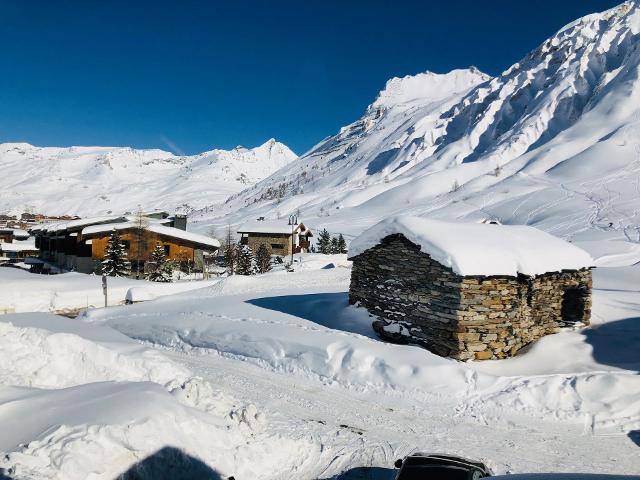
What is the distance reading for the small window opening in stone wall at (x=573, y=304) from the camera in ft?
49.8

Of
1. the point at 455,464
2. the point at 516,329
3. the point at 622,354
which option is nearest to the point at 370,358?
the point at 516,329

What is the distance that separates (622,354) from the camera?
12453mm

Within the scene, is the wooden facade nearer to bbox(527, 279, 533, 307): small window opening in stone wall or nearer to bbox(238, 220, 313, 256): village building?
bbox(238, 220, 313, 256): village building

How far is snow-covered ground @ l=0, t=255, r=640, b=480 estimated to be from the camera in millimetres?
6785

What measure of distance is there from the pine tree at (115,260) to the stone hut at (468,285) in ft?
76.8

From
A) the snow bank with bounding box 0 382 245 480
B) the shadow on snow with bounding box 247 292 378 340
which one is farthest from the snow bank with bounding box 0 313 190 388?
the shadow on snow with bounding box 247 292 378 340

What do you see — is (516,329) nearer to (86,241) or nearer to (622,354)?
(622,354)

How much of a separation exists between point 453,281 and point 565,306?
19.6 feet

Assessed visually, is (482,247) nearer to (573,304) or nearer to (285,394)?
(573,304)

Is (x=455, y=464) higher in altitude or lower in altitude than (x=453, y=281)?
lower

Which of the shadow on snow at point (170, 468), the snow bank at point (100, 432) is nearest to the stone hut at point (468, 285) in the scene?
the snow bank at point (100, 432)

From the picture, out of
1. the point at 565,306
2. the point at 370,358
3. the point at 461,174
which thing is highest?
the point at 461,174

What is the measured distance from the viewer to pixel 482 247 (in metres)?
13.3

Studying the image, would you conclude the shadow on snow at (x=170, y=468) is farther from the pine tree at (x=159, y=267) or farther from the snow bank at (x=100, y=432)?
the pine tree at (x=159, y=267)
